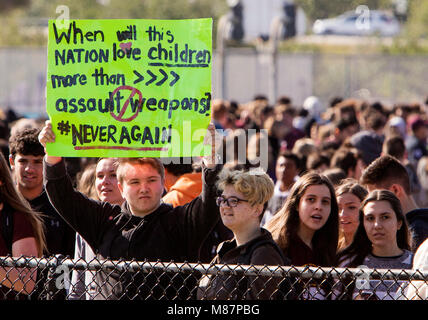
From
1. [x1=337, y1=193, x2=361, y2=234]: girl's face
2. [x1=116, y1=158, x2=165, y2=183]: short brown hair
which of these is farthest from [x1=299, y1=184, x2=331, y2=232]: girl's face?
[x1=116, y1=158, x2=165, y2=183]: short brown hair

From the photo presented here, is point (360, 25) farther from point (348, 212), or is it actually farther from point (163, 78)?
point (163, 78)

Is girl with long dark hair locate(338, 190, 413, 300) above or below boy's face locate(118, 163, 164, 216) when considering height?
below

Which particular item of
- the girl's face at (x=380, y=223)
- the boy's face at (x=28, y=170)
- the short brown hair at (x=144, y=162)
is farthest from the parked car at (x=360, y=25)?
the short brown hair at (x=144, y=162)

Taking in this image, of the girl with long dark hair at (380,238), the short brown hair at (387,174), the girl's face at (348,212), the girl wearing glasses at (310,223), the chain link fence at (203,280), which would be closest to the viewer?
the chain link fence at (203,280)

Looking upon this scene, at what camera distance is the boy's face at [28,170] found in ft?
20.1

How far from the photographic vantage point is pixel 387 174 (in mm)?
6887

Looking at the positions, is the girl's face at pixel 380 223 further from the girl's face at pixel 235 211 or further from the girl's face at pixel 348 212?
the girl's face at pixel 235 211

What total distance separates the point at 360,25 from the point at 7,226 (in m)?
25.1

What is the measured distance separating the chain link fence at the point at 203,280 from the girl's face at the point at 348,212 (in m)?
1.17

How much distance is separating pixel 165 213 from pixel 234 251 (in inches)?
20.4

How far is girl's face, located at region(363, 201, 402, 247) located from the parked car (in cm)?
1859

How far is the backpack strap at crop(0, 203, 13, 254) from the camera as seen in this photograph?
5098 millimetres

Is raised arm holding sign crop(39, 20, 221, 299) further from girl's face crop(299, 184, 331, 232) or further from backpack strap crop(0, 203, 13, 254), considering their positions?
girl's face crop(299, 184, 331, 232)
